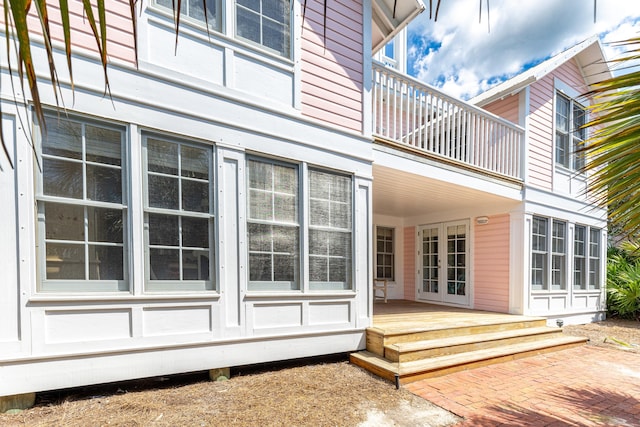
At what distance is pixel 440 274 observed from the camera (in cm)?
792

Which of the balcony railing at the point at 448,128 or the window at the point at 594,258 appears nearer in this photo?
the balcony railing at the point at 448,128

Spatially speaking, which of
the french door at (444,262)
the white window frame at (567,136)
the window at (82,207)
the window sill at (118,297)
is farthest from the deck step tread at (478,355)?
the white window frame at (567,136)

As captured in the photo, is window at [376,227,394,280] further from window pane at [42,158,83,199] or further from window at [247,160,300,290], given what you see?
window pane at [42,158,83,199]

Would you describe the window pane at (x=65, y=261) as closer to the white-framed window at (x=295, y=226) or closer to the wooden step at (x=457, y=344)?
the white-framed window at (x=295, y=226)

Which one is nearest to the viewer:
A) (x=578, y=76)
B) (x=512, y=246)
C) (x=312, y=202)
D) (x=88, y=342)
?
(x=88, y=342)

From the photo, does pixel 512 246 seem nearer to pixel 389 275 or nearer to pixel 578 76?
pixel 389 275

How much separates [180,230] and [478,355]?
401 cm

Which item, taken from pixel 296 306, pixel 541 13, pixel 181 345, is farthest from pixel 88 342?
pixel 541 13

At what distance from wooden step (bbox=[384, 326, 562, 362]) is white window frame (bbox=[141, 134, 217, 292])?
7.52ft

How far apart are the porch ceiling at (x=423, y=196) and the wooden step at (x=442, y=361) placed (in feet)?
8.42

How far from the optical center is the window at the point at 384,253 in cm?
859

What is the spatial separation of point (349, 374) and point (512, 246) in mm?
4552

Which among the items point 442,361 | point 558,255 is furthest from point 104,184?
point 558,255

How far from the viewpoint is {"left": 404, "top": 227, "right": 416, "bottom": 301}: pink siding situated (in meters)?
8.53
